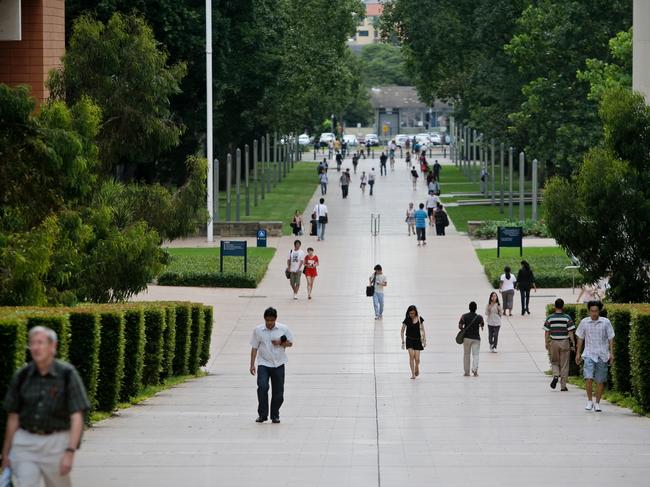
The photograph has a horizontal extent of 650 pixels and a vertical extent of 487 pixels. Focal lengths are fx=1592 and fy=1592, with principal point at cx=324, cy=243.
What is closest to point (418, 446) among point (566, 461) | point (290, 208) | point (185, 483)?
point (566, 461)

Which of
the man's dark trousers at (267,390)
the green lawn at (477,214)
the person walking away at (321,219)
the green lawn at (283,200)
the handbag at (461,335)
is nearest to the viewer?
the man's dark trousers at (267,390)

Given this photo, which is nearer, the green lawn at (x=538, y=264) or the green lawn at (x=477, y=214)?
the green lawn at (x=538, y=264)

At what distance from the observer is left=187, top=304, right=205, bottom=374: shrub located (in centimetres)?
2712

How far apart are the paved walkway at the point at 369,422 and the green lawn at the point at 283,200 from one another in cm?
2438

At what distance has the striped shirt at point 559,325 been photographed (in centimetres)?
2280

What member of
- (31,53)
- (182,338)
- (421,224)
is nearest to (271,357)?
(182,338)

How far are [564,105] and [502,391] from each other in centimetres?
3945

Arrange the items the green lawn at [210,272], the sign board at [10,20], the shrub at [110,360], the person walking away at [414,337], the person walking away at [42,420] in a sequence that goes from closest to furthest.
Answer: the person walking away at [42,420]
the shrub at [110,360]
the person walking away at [414,337]
the sign board at [10,20]
the green lawn at [210,272]

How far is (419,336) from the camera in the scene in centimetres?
2528

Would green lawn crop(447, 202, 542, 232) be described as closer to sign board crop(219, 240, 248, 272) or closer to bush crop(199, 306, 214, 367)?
sign board crop(219, 240, 248, 272)

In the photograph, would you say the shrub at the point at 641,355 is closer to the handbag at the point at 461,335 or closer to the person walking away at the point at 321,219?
the handbag at the point at 461,335

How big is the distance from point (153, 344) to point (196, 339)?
11.6 feet

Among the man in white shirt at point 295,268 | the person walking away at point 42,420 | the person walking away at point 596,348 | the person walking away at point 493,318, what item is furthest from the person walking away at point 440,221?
the person walking away at point 42,420

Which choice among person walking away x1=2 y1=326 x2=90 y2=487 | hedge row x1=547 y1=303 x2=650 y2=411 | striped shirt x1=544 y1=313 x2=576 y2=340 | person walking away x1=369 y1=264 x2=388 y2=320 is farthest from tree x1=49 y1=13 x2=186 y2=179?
person walking away x1=2 y1=326 x2=90 y2=487
